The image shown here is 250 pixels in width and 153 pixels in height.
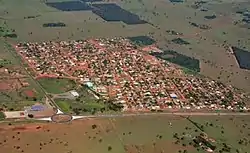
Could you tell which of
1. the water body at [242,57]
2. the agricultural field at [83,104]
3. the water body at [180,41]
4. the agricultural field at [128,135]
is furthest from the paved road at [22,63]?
the water body at [242,57]

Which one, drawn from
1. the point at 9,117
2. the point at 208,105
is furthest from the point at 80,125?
the point at 208,105

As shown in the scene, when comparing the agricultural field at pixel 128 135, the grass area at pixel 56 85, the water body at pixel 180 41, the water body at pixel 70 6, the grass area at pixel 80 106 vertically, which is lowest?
the agricultural field at pixel 128 135

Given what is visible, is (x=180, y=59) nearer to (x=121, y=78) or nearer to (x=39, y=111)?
(x=121, y=78)

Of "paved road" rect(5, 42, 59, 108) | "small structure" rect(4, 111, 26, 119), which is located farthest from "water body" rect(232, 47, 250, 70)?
"small structure" rect(4, 111, 26, 119)

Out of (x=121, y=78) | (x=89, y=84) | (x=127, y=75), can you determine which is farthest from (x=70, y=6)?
(x=89, y=84)

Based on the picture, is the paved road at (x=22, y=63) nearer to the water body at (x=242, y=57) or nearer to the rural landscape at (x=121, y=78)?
the rural landscape at (x=121, y=78)
